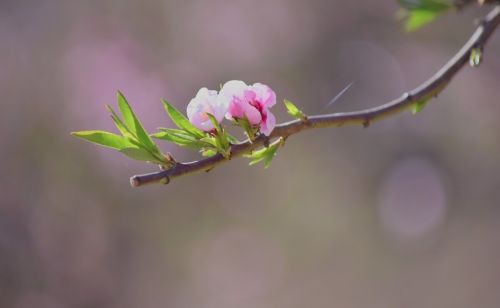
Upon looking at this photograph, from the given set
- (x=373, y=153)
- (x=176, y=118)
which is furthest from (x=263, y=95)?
(x=373, y=153)

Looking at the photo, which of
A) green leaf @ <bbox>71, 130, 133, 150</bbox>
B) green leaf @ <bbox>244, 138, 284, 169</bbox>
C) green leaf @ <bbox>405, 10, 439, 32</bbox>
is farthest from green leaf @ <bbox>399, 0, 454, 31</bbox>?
green leaf @ <bbox>71, 130, 133, 150</bbox>

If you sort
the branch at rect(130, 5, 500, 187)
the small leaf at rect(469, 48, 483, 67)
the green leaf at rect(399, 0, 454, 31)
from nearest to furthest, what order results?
the branch at rect(130, 5, 500, 187) < the small leaf at rect(469, 48, 483, 67) < the green leaf at rect(399, 0, 454, 31)

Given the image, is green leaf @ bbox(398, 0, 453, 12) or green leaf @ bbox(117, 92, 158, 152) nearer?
green leaf @ bbox(117, 92, 158, 152)

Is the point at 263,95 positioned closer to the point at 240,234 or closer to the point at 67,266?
the point at 67,266

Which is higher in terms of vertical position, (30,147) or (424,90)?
(424,90)

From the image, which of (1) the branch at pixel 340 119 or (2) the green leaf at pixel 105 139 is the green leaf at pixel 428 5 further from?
(2) the green leaf at pixel 105 139

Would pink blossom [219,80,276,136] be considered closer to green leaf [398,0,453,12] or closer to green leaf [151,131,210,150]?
green leaf [151,131,210,150]
